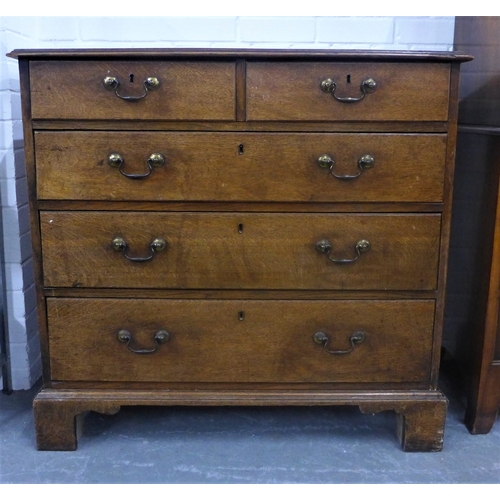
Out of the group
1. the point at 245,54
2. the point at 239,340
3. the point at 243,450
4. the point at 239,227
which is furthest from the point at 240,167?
the point at 243,450

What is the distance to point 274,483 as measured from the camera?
1470 millimetres

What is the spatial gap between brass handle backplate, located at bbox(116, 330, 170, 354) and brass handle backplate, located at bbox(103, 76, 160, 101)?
587mm

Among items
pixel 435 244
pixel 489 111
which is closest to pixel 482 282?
pixel 435 244

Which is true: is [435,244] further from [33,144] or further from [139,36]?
[139,36]

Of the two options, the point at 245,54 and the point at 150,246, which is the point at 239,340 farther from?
the point at 245,54

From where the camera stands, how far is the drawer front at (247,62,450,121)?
139cm

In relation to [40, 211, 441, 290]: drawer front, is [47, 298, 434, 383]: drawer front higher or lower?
lower

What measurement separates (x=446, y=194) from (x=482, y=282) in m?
0.33

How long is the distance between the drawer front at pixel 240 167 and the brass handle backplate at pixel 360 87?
89 mm

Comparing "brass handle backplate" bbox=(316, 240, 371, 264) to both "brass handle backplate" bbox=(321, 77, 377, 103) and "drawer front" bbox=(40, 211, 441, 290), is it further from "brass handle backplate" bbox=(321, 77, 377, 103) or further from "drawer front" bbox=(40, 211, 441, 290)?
"brass handle backplate" bbox=(321, 77, 377, 103)

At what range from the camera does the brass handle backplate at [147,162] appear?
1.41 m

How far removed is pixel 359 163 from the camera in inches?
56.1

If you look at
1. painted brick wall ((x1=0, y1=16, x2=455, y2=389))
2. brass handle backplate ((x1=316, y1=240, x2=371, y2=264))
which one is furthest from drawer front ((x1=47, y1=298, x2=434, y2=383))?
painted brick wall ((x1=0, y1=16, x2=455, y2=389))

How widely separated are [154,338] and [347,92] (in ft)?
2.57
